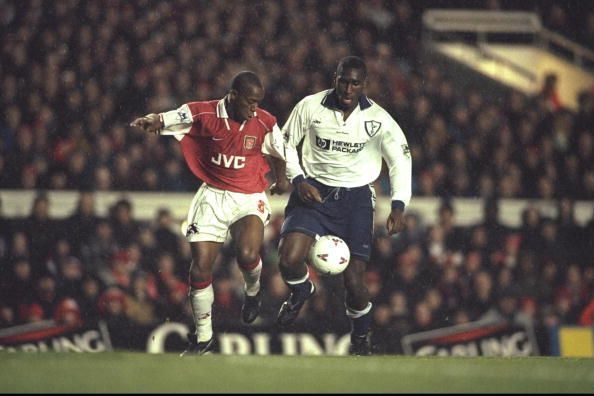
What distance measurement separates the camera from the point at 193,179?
43.9 ft

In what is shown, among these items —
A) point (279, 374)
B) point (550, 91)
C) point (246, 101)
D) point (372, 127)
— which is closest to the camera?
point (279, 374)

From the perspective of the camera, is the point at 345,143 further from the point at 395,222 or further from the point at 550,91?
the point at 550,91

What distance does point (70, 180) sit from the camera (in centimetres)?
1369

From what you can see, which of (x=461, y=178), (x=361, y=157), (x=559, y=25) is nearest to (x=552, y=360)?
(x=361, y=157)

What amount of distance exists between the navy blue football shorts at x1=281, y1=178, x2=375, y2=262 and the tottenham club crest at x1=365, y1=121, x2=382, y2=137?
0.42 m

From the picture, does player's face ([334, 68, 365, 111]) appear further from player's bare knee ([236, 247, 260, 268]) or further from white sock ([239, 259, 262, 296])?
white sock ([239, 259, 262, 296])

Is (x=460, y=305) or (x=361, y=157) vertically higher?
(x=361, y=157)

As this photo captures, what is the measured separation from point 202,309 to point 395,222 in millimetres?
1567

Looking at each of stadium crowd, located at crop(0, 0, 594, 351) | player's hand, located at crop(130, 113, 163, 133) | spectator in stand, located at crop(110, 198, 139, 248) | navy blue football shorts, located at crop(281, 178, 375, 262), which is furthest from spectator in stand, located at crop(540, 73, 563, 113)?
player's hand, located at crop(130, 113, 163, 133)

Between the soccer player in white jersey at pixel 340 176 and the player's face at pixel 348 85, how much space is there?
18 mm

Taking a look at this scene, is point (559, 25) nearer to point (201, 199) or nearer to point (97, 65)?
point (97, 65)

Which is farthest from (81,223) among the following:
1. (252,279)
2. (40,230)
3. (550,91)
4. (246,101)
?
(550,91)

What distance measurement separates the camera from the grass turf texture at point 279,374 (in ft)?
22.8

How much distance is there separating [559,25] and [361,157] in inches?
443
